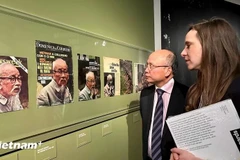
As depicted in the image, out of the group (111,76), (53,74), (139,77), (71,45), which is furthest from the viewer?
(139,77)

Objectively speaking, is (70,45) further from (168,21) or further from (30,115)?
(168,21)

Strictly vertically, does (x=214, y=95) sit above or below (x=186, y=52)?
below

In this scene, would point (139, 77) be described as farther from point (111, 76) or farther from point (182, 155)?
point (182, 155)

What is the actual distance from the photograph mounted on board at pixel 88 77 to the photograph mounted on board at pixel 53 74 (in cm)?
11

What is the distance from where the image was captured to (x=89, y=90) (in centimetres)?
171

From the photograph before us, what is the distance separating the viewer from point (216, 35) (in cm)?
116

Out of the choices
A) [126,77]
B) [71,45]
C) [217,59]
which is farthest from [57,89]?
[126,77]

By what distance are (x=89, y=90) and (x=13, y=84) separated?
0.67 metres

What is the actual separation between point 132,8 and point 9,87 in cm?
175

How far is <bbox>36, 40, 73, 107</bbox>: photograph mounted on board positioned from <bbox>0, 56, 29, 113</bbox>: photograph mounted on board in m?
0.10

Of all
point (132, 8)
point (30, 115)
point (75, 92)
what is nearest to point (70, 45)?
point (75, 92)

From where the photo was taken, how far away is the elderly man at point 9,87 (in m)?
1.05

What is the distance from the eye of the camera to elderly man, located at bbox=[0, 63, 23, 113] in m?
1.05

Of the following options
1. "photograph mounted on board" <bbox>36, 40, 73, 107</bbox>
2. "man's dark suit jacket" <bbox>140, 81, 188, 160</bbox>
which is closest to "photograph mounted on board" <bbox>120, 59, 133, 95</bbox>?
"man's dark suit jacket" <bbox>140, 81, 188, 160</bbox>
